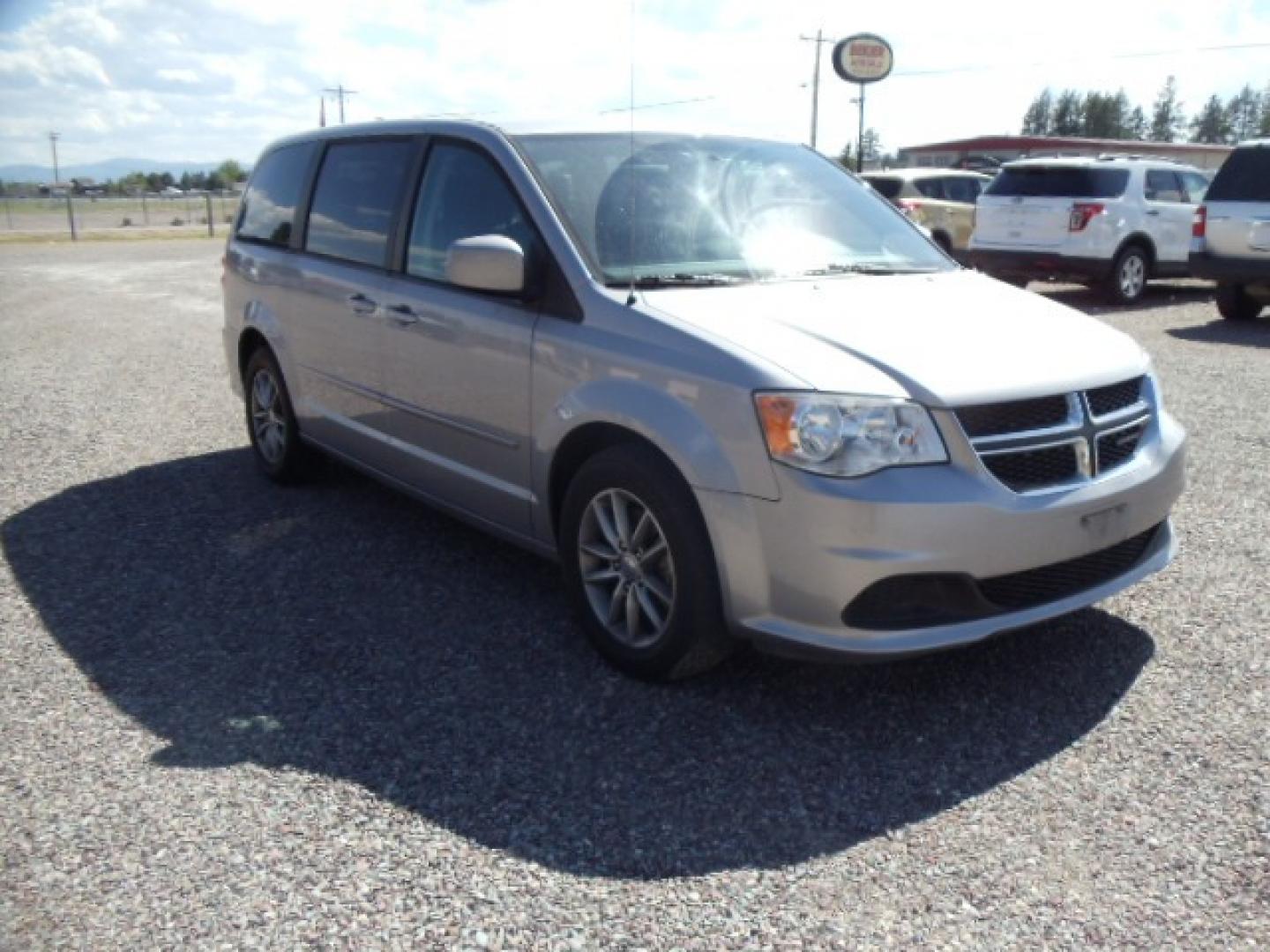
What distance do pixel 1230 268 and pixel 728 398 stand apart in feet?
36.1

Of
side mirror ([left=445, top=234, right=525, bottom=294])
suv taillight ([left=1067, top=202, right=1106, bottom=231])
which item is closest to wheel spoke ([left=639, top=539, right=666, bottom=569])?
side mirror ([left=445, top=234, right=525, bottom=294])

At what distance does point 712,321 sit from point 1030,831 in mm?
1723

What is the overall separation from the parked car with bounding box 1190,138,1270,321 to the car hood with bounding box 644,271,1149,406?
9.34 meters

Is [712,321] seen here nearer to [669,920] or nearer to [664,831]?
[664,831]

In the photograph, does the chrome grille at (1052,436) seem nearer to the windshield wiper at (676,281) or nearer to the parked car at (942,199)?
the windshield wiper at (676,281)

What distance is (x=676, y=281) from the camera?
4105 mm

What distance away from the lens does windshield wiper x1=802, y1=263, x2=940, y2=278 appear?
4.46 m

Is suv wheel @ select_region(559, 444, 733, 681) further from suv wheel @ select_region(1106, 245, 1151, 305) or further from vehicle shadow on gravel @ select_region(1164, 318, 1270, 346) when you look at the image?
suv wheel @ select_region(1106, 245, 1151, 305)

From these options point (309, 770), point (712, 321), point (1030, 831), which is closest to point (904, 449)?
point (712, 321)

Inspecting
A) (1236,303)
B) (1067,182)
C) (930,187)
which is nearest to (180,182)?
(930,187)

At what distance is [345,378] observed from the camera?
5477mm

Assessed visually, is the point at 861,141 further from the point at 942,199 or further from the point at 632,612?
the point at 632,612

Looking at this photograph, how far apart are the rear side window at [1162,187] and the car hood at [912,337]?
39.3ft

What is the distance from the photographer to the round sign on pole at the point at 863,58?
34.4 m
